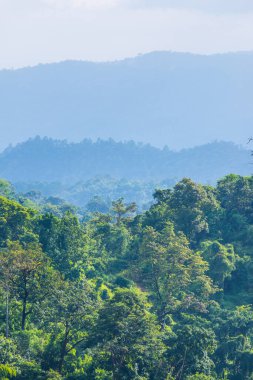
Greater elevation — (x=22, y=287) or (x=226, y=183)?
(x=226, y=183)

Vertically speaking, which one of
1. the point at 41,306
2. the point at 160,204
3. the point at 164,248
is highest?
the point at 160,204

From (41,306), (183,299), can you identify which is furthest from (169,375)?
(183,299)

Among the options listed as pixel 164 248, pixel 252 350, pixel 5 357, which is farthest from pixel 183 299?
pixel 5 357

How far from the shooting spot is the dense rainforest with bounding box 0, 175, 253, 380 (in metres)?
31.0

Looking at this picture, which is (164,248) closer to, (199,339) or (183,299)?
(183,299)

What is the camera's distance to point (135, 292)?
114ft

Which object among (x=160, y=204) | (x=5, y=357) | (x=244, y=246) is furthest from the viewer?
(x=160, y=204)

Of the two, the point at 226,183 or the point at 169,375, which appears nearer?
the point at 169,375

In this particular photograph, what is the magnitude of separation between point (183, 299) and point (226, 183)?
15481 millimetres

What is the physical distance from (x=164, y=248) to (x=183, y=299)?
2.72 m

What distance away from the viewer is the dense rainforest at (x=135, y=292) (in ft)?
102

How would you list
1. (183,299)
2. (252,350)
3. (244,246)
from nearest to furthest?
1. (252,350)
2. (183,299)
3. (244,246)

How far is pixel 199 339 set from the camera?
3198 cm

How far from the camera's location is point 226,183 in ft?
181
